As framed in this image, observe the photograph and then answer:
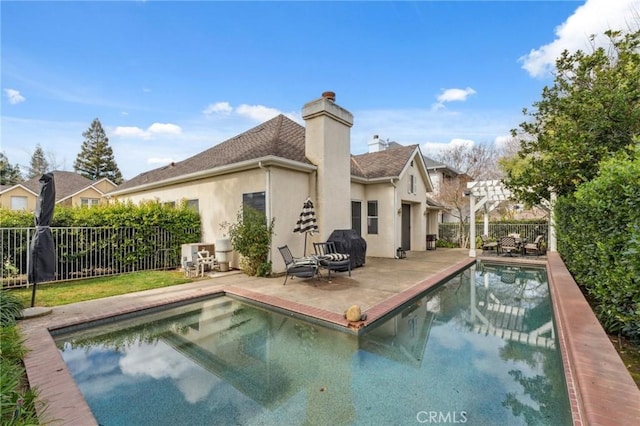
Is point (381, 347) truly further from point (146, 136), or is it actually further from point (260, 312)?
point (146, 136)

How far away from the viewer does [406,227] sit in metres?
17.8

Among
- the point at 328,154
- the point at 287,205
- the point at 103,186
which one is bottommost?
the point at 287,205

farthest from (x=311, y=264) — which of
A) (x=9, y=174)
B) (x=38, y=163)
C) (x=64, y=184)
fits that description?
(x=9, y=174)

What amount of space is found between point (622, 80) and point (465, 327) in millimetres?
7923

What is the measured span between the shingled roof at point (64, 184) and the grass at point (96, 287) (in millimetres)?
28043

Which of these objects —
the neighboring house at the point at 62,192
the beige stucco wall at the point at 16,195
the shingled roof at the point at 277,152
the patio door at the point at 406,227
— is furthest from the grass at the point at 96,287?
the beige stucco wall at the point at 16,195

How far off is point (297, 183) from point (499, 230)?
1696cm

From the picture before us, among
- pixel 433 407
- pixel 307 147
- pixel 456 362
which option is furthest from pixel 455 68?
pixel 433 407

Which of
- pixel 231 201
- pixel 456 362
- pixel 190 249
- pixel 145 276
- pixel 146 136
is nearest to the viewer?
pixel 456 362

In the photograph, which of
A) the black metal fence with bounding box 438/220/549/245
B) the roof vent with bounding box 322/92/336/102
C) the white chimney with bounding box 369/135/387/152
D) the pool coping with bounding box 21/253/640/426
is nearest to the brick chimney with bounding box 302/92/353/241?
the roof vent with bounding box 322/92/336/102

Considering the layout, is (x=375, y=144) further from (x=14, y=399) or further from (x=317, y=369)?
(x=14, y=399)

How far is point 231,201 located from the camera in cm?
1111

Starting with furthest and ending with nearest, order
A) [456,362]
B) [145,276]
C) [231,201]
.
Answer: [231,201], [145,276], [456,362]

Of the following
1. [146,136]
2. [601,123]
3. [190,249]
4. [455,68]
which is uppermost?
[146,136]
